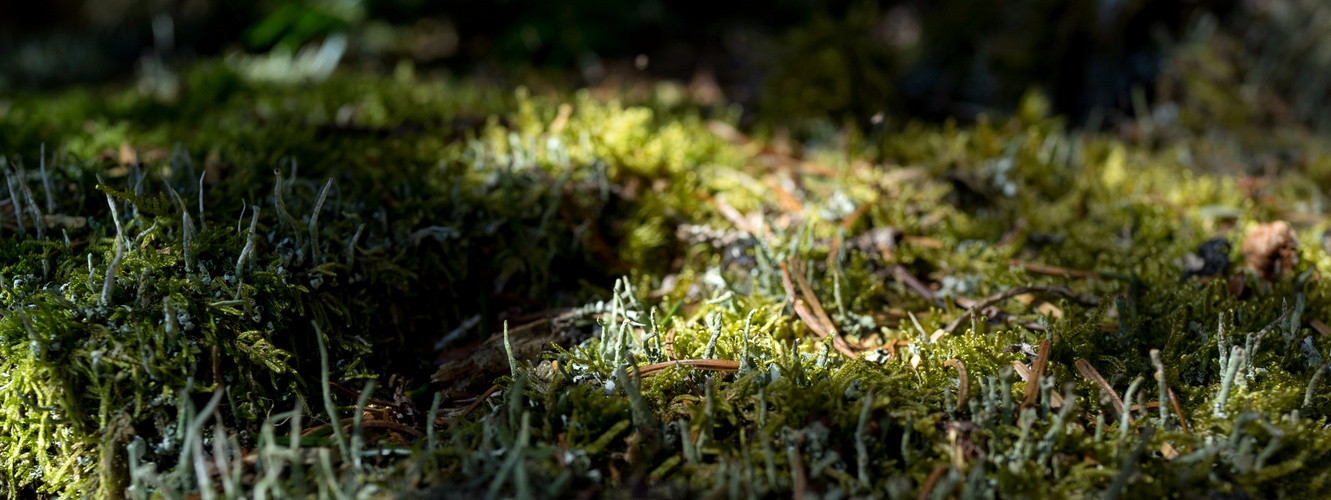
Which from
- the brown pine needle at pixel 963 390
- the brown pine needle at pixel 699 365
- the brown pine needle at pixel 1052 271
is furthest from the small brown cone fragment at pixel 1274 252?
the brown pine needle at pixel 699 365

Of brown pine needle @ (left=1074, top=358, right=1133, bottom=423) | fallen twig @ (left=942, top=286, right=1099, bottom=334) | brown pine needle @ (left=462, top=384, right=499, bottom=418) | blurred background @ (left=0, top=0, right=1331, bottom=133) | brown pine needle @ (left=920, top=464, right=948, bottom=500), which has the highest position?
blurred background @ (left=0, top=0, right=1331, bottom=133)

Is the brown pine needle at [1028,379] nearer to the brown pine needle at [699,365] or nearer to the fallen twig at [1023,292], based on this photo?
the fallen twig at [1023,292]

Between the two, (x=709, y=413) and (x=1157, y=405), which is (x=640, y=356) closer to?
(x=709, y=413)

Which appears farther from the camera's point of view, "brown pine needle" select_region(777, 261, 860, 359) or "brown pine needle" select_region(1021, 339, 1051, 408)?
"brown pine needle" select_region(777, 261, 860, 359)

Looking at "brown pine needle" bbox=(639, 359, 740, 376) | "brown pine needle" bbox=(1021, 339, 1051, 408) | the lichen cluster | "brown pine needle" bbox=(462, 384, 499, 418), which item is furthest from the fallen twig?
"brown pine needle" bbox=(462, 384, 499, 418)

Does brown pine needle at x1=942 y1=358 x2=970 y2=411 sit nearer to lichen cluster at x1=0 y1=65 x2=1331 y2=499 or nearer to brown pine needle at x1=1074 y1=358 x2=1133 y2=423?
lichen cluster at x1=0 y1=65 x2=1331 y2=499

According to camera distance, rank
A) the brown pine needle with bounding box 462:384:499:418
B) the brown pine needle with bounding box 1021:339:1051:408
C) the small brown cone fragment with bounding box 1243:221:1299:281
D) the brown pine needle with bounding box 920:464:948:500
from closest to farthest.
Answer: the brown pine needle with bounding box 920:464:948:500 → the brown pine needle with bounding box 1021:339:1051:408 → the brown pine needle with bounding box 462:384:499:418 → the small brown cone fragment with bounding box 1243:221:1299:281
